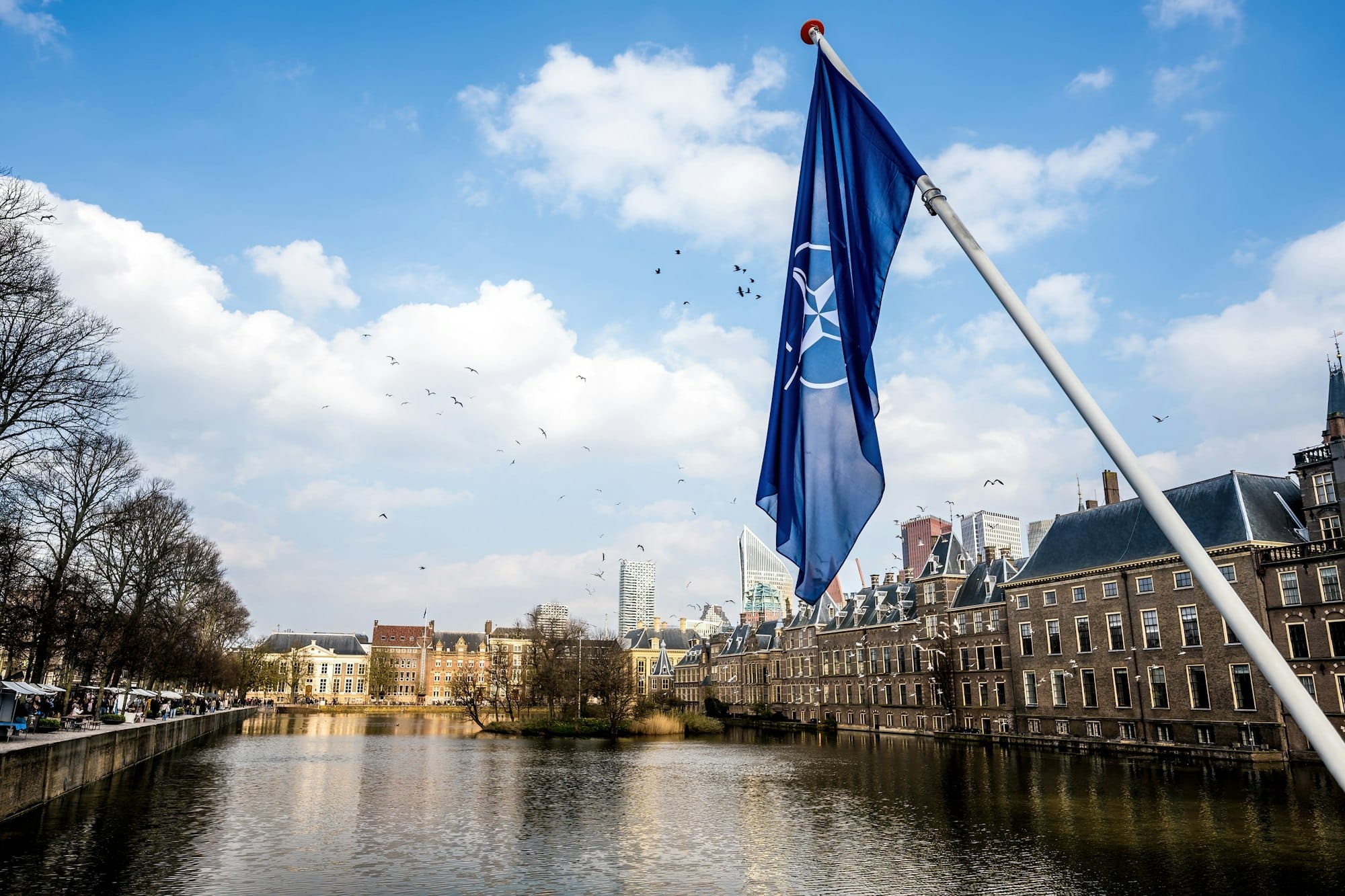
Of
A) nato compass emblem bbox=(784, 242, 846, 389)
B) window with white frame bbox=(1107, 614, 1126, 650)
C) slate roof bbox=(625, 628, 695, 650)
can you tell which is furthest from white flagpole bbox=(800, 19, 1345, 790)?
slate roof bbox=(625, 628, 695, 650)

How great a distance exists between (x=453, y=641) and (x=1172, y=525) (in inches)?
7984

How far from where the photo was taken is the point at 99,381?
26891 millimetres

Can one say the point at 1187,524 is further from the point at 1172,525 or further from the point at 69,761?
the point at 69,761


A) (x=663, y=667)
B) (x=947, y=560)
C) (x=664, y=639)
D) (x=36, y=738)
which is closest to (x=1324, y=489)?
(x=947, y=560)

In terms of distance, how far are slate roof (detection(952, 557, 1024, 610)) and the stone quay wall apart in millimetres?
58184

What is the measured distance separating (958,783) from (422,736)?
4979 centimetres

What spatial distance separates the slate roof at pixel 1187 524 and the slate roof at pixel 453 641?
15245cm

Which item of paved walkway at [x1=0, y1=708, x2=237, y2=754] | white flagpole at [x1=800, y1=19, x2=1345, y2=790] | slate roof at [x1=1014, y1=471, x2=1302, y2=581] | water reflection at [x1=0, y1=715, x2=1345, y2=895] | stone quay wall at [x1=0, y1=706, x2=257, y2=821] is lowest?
water reflection at [x1=0, y1=715, x2=1345, y2=895]

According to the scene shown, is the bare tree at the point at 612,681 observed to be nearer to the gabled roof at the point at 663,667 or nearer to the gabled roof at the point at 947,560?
the gabled roof at the point at 947,560

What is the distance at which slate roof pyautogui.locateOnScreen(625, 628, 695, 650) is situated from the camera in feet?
561

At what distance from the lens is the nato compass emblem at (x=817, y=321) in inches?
430

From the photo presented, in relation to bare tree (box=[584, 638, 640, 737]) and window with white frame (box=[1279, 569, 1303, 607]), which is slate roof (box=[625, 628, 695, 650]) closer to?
bare tree (box=[584, 638, 640, 737])

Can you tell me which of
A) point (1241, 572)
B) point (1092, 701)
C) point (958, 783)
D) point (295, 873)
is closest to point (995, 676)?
point (1092, 701)

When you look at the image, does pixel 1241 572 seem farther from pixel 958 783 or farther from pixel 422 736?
pixel 422 736
